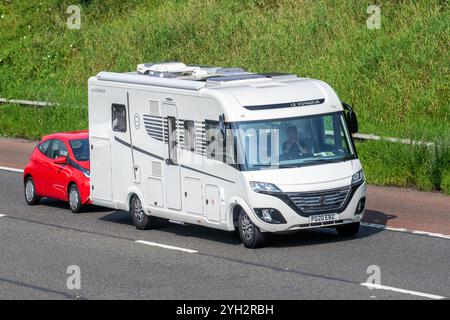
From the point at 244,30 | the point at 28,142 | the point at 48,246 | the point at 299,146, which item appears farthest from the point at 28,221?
the point at 244,30

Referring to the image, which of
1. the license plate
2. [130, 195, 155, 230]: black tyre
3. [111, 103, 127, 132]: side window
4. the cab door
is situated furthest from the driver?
[111, 103, 127, 132]: side window

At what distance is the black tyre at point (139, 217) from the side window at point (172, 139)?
54.2 inches

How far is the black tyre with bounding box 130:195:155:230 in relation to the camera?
22.2 metres

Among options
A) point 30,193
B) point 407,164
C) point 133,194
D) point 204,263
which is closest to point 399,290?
point 204,263

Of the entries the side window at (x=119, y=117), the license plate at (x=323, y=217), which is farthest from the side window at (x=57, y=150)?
the license plate at (x=323, y=217)

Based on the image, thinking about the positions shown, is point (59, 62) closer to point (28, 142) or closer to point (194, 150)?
point (28, 142)

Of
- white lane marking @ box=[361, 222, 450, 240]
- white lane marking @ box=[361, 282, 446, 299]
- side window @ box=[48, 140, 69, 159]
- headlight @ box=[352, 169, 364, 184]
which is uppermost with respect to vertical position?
headlight @ box=[352, 169, 364, 184]

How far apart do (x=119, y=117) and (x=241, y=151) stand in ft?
11.0

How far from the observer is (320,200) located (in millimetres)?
19797

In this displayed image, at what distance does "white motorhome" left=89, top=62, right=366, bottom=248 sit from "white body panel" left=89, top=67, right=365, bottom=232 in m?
0.02

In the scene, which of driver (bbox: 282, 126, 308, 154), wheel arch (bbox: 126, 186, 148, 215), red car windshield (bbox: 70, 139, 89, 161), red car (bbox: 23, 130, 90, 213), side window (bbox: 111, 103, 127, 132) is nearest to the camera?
driver (bbox: 282, 126, 308, 154)

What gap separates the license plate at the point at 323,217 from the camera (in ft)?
64.7

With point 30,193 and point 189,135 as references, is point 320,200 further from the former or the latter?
point 30,193

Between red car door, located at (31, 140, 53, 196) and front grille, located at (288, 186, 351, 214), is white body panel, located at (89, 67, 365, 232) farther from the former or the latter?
red car door, located at (31, 140, 53, 196)
